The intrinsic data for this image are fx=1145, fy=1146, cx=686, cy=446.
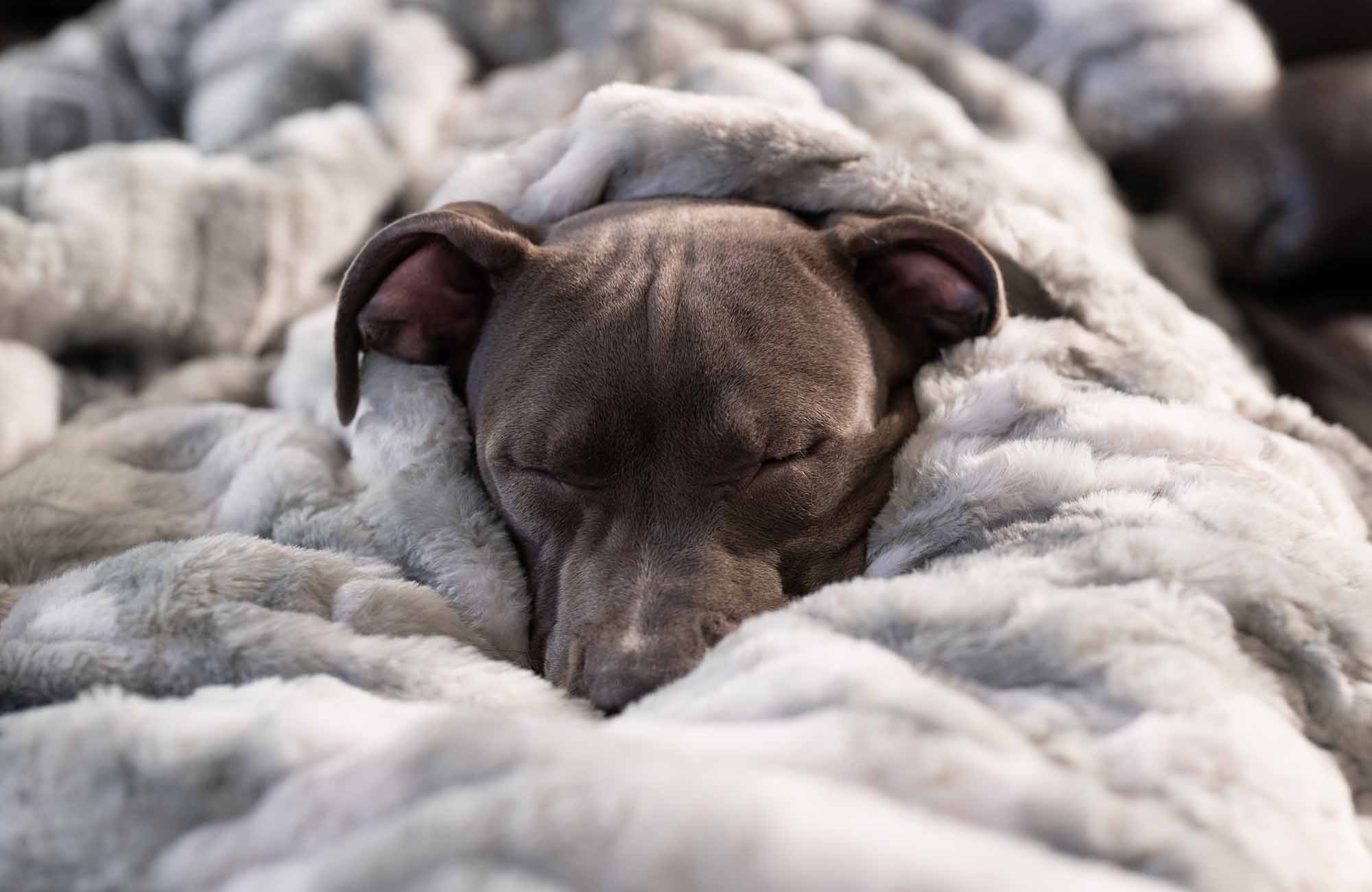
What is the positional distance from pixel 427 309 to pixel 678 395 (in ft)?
1.84

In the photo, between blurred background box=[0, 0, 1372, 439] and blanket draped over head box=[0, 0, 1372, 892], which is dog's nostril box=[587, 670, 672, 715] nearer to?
blanket draped over head box=[0, 0, 1372, 892]

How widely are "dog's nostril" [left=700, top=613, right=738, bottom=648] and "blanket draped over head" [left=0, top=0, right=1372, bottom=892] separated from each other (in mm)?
213

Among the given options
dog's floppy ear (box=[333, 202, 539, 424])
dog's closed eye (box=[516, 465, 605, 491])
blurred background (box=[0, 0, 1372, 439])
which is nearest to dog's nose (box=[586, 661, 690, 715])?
dog's closed eye (box=[516, 465, 605, 491])

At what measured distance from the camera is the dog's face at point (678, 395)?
5.06 ft

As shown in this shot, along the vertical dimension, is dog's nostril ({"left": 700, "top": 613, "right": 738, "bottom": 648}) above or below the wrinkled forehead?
below

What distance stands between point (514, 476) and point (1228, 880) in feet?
3.52

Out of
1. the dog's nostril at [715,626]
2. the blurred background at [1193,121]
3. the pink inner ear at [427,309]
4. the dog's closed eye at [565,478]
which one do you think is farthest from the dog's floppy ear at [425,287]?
the blurred background at [1193,121]

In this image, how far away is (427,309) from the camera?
6.27 ft

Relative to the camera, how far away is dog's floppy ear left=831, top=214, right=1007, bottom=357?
1.75m

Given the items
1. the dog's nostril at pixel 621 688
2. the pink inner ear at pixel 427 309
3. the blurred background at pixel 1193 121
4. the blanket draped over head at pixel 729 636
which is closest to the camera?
the blanket draped over head at pixel 729 636

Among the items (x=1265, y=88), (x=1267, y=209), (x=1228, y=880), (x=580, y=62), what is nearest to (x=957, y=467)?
(x=1228, y=880)

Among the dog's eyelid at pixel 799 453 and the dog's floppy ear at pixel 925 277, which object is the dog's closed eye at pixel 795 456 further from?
the dog's floppy ear at pixel 925 277

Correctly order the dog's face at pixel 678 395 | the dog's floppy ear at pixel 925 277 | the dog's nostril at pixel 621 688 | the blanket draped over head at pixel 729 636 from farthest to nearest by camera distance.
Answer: the dog's floppy ear at pixel 925 277 → the dog's face at pixel 678 395 → the dog's nostril at pixel 621 688 → the blanket draped over head at pixel 729 636

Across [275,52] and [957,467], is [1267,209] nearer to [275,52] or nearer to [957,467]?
[957,467]
